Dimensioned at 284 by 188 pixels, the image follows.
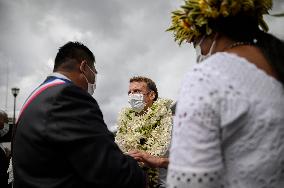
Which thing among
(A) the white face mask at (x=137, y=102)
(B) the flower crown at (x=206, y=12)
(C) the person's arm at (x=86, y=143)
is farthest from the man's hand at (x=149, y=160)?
(B) the flower crown at (x=206, y=12)

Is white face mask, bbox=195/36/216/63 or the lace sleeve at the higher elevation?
white face mask, bbox=195/36/216/63

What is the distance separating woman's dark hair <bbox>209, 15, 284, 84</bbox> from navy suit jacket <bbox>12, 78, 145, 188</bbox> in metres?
1.08

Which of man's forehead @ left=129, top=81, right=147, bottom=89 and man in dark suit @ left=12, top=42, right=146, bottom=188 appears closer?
man in dark suit @ left=12, top=42, right=146, bottom=188

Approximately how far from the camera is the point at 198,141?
149cm

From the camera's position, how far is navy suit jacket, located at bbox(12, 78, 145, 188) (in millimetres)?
2332

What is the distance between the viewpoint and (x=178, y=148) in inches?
60.8

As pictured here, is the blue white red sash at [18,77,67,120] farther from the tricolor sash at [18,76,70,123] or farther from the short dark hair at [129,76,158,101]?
the short dark hair at [129,76,158,101]

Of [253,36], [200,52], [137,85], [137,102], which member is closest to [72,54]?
[200,52]

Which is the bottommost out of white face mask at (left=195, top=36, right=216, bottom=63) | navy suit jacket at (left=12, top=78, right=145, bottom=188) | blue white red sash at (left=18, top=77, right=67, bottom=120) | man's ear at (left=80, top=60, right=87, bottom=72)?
navy suit jacket at (left=12, top=78, right=145, bottom=188)

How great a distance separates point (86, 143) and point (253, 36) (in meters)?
1.27

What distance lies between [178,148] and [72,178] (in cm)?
113

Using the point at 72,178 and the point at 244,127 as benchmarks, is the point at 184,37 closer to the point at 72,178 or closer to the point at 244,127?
the point at 244,127

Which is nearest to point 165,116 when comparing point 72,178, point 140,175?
point 140,175

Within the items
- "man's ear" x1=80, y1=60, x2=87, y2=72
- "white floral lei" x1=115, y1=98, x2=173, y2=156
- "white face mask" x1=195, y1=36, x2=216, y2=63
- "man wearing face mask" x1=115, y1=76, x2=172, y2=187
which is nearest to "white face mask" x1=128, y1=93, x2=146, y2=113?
"man wearing face mask" x1=115, y1=76, x2=172, y2=187
